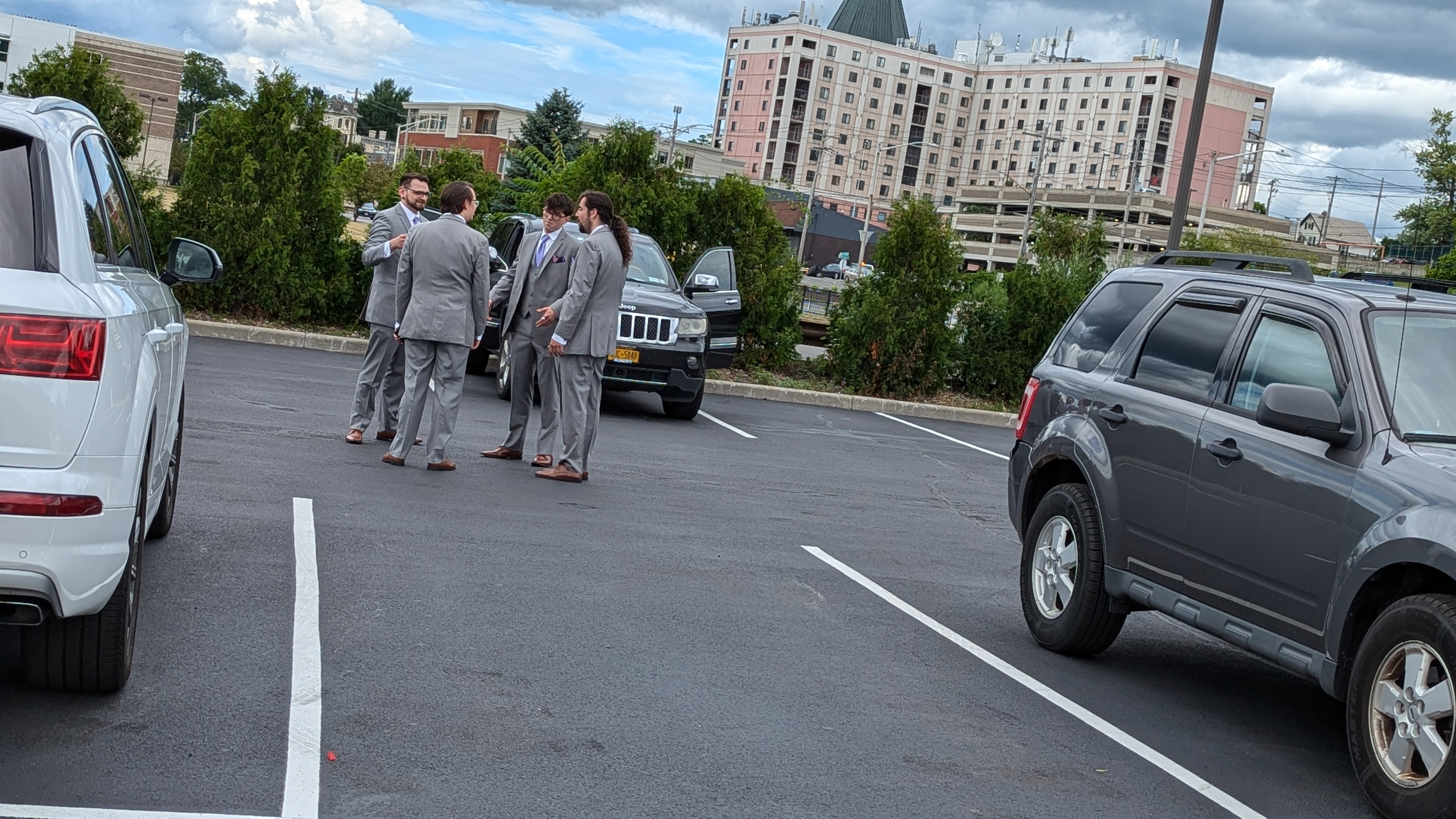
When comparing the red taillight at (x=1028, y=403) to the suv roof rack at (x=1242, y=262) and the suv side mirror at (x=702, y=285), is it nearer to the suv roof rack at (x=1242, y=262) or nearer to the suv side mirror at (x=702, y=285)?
the suv roof rack at (x=1242, y=262)

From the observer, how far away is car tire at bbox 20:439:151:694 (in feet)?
14.8

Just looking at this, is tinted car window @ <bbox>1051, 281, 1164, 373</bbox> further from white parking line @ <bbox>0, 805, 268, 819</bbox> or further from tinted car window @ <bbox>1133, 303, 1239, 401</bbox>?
white parking line @ <bbox>0, 805, 268, 819</bbox>

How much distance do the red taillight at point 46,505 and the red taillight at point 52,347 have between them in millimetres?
320

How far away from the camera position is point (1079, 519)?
672 cm

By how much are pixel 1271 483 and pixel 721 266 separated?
1217 centimetres

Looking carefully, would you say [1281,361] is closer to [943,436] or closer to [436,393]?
[436,393]

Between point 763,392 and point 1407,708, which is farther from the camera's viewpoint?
point 763,392

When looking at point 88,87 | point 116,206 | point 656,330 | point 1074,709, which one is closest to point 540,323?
point 656,330

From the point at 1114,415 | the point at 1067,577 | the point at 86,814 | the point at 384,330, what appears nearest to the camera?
the point at 86,814

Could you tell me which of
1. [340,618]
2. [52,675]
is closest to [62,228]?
[52,675]

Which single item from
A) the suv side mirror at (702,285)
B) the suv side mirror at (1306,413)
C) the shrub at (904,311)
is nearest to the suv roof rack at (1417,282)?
the suv side mirror at (1306,413)

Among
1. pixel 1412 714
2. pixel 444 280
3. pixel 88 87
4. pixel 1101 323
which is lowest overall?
pixel 1412 714

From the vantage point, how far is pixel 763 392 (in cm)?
1892

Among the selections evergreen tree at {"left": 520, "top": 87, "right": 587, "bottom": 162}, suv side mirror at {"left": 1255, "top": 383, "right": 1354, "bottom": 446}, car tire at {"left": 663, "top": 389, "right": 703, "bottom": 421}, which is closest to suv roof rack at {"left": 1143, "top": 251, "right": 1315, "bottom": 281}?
suv side mirror at {"left": 1255, "top": 383, "right": 1354, "bottom": 446}
